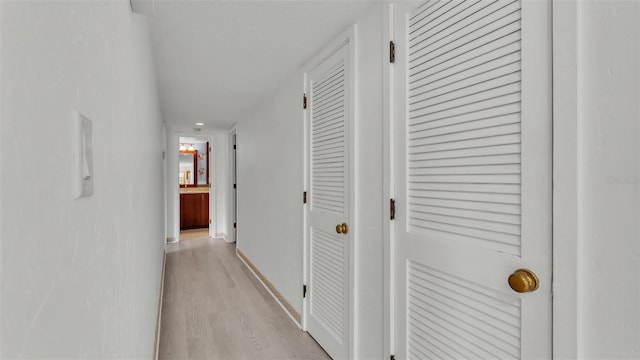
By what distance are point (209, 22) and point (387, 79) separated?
1062 mm

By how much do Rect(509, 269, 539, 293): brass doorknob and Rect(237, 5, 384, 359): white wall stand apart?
745 mm

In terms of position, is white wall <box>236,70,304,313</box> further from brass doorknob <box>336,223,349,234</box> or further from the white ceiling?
brass doorknob <box>336,223,349,234</box>

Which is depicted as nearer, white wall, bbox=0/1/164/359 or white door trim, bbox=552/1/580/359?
white wall, bbox=0/1/164/359

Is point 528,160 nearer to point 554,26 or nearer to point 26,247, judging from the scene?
point 554,26

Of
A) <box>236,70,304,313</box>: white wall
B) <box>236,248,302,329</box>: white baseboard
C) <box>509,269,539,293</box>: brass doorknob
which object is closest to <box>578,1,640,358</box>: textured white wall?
<box>509,269,539,293</box>: brass doorknob

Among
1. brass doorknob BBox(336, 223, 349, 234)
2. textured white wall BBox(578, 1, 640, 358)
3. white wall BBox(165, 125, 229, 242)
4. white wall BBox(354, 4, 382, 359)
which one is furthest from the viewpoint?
white wall BBox(165, 125, 229, 242)

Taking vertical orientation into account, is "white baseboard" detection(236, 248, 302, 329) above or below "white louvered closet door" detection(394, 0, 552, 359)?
below

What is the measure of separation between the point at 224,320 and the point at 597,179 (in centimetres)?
274

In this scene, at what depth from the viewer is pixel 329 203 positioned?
2273mm

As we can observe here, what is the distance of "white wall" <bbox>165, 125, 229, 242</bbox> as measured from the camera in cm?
609

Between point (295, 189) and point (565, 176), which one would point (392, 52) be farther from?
point (295, 189)

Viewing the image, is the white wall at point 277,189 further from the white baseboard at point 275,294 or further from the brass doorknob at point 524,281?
the brass doorknob at point 524,281

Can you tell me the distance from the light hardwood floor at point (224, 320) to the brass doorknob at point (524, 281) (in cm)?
162

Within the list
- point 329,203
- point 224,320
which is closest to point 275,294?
point 224,320
